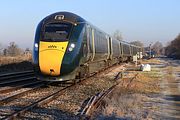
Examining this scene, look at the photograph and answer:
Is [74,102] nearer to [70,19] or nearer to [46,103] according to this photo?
[46,103]

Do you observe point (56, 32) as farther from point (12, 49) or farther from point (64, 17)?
point (12, 49)

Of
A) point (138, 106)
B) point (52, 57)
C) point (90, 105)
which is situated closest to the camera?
point (90, 105)

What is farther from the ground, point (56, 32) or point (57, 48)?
point (56, 32)

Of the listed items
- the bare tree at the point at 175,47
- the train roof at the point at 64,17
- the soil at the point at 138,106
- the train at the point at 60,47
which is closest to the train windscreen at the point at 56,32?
the train at the point at 60,47

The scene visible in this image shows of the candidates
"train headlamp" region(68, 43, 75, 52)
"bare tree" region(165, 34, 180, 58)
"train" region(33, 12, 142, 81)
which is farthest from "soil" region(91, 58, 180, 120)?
"bare tree" region(165, 34, 180, 58)

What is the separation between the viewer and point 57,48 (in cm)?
1758

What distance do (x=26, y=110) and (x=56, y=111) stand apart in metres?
0.89

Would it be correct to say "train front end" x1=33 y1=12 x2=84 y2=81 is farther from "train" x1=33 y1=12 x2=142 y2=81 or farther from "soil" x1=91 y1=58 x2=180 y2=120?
"soil" x1=91 y1=58 x2=180 y2=120

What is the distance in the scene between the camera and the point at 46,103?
1323cm

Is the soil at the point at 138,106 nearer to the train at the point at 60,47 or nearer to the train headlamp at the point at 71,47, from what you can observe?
the train at the point at 60,47

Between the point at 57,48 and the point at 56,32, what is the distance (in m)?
1.06

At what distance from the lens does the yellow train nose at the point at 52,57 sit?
1739 cm

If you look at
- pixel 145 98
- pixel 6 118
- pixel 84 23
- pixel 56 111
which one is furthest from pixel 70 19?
pixel 6 118

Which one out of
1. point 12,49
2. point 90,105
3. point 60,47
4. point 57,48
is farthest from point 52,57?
point 12,49
